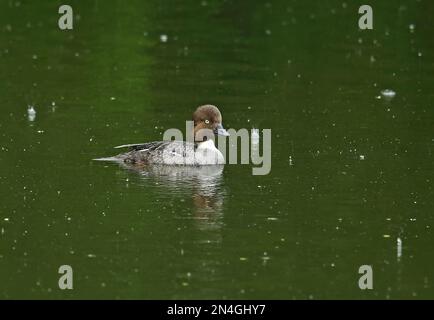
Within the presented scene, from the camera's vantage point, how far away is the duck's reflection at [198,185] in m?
11.5

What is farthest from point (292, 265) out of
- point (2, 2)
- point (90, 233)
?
point (2, 2)

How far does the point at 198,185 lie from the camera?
12766 mm

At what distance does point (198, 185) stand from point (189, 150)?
99cm

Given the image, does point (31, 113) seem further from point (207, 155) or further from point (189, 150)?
point (207, 155)

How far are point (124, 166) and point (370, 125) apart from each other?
3.40 metres

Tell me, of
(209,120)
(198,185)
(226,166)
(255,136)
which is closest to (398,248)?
(198,185)

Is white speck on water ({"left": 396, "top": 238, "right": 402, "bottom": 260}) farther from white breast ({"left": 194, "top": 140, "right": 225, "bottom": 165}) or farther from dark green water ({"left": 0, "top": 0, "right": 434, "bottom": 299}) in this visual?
white breast ({"left": 194, "top": 140, "right": 225, "bottom": 165})

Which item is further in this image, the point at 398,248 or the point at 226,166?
the point at 226,166

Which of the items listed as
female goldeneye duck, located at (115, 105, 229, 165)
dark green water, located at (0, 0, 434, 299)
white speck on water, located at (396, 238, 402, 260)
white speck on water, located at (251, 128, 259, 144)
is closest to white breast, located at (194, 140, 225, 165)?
female goldeneye duck, located at (115, 105, 229, 165)

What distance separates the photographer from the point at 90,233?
1102cm

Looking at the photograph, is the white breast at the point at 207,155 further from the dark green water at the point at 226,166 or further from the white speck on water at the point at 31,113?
the white speck on water at the point at 31,113

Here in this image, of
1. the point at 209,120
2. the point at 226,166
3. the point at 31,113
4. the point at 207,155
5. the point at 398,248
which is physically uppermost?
the point at 31,113

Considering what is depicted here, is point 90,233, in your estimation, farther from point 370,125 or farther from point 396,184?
point 370,125

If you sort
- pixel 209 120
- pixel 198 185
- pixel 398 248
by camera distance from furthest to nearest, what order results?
pixel 209 120 → pixel 198 185 → pixel 398 248
